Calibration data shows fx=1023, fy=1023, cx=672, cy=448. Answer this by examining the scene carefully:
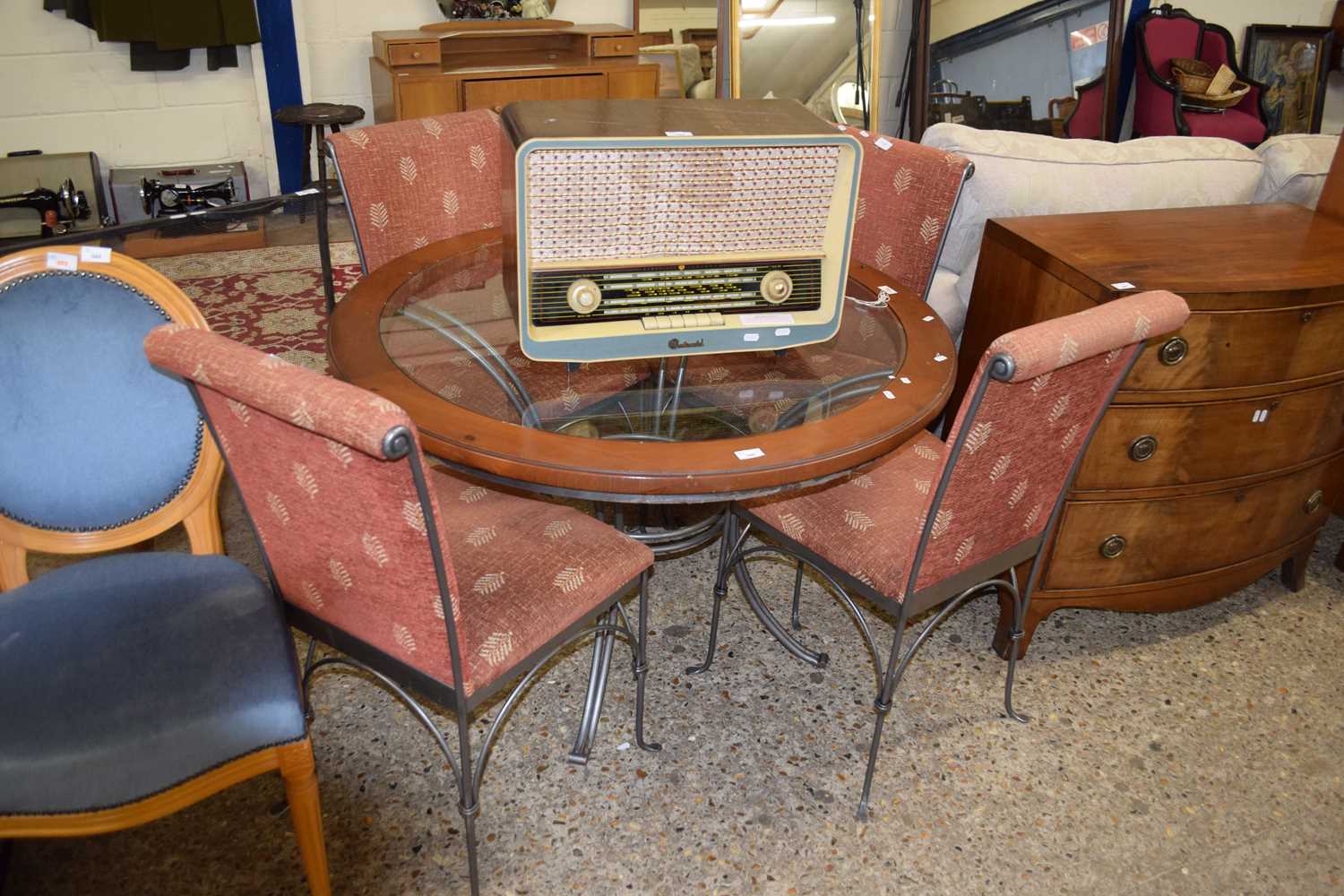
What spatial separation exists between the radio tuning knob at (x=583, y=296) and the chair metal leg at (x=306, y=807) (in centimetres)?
72

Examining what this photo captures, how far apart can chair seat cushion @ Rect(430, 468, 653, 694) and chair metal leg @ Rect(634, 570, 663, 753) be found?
0.09 meters

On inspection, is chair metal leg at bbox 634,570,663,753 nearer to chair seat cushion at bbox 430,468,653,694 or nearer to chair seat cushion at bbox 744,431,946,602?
chair seat cushion at bbox 430,468,653,694

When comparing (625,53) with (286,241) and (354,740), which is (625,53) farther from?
(354,740)

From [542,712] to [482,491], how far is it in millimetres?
507

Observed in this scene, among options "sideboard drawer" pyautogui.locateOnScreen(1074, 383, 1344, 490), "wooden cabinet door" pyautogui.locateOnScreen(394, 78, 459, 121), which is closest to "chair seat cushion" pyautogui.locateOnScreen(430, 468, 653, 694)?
"sideboard drawer" pyautogui.locateOnScreen(1074, 383, 1344, 490)

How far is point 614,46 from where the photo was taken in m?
4.40

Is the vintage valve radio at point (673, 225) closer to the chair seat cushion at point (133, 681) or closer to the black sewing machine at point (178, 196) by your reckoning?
the chair seat cushion at point (133, 681)

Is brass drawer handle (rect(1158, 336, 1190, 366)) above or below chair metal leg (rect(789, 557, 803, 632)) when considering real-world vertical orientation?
above

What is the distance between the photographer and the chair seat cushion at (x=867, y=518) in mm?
1665

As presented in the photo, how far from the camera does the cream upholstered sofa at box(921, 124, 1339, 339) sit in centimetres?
234

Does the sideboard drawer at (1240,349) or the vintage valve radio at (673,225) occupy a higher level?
the vintage valve radio at (673,225)

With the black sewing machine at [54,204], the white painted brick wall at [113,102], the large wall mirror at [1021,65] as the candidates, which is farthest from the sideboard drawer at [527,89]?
the black sewing machine at [54,204]

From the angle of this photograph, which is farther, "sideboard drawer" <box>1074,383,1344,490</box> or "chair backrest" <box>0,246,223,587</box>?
"sideboard drawer" <box>1074,383,1344,490</box>

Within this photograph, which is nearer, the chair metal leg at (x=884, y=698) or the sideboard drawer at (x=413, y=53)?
the chair metal leg at (x=884, y=698)
